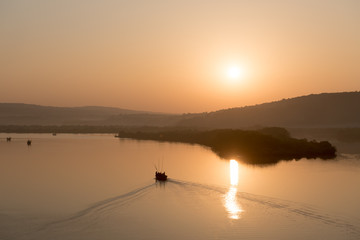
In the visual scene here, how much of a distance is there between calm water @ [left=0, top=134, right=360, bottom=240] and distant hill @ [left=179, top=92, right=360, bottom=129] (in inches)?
3689

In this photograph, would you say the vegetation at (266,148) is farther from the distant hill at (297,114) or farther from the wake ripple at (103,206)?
the distant hill at (297,114)

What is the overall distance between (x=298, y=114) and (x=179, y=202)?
122 metres

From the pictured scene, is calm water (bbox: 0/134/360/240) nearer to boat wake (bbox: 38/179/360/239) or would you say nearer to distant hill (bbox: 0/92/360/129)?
boat wake (bbox: 38/179/360/239)

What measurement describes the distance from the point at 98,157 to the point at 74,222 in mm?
33917

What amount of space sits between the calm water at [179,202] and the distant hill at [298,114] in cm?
9370

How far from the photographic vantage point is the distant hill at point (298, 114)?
452 feet

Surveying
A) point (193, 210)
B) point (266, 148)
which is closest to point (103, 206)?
point (193, 210)

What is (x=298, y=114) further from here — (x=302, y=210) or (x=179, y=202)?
(x=302, y=210)

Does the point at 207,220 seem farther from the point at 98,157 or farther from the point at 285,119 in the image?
the point at 285,119

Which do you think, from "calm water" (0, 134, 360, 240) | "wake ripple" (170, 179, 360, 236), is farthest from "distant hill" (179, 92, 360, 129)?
"wake ripple" (170, 179, 360, 236)

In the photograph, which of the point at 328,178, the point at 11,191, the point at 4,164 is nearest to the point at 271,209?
the point at 328,178

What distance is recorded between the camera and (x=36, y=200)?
29.0m

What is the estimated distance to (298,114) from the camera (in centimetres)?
14475

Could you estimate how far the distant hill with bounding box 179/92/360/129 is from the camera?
452 feet
